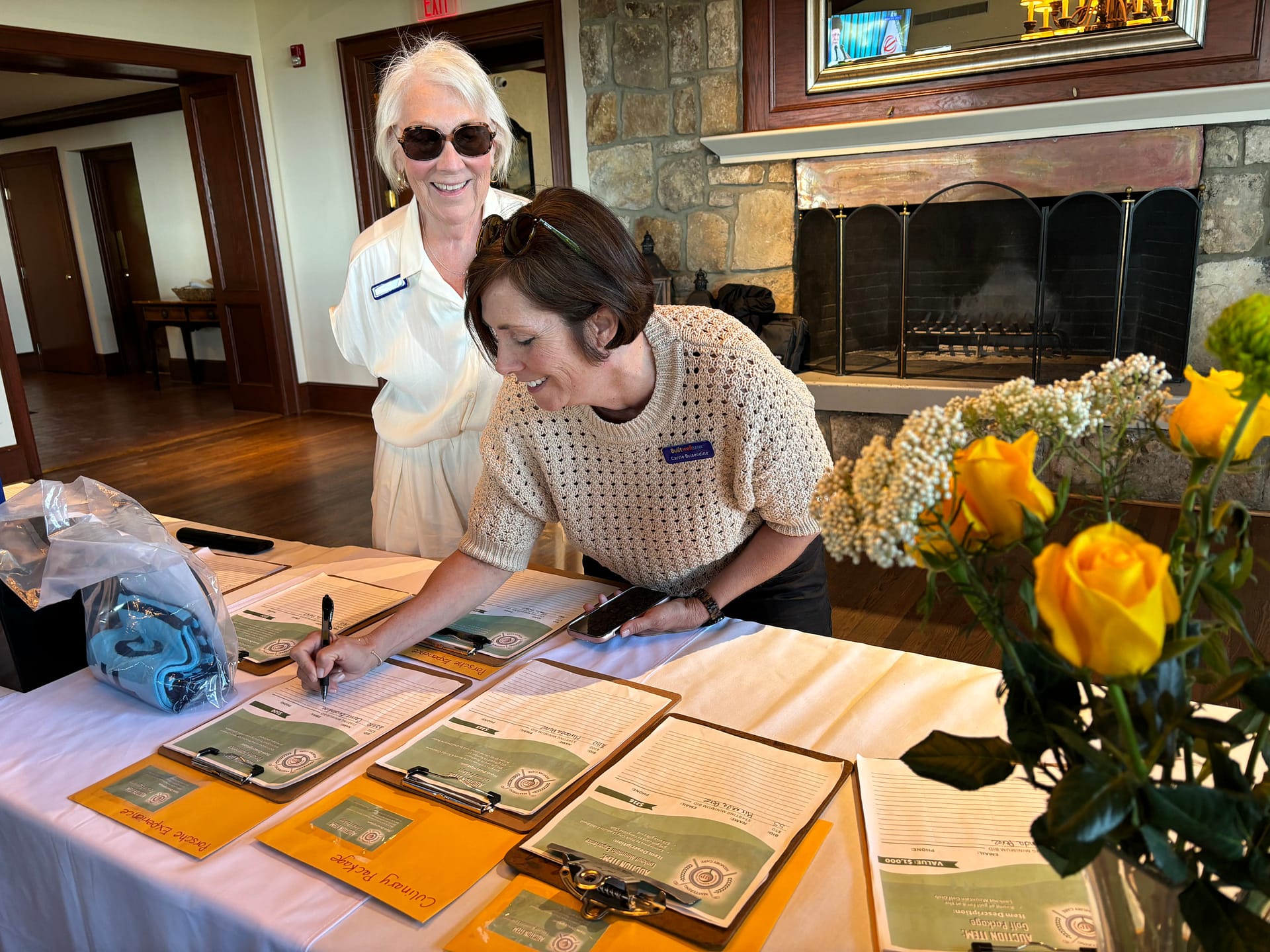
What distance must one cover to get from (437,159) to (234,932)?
1.43 m

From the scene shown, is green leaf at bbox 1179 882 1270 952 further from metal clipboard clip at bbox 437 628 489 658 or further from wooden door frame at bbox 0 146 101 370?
wooden door frame at bbox 0 146 101 370

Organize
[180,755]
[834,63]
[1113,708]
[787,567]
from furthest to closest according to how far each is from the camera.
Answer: [834,63] → [787,567] → [180,755] → [1113,708]

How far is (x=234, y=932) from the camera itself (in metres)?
0.79

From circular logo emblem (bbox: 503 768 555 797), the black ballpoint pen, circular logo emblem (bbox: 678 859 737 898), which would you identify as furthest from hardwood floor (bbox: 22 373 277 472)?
circular logo emblem (bbox: 678 859 737 898)

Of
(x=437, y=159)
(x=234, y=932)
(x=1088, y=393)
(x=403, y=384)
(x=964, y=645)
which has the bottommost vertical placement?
(x=964, y=645)

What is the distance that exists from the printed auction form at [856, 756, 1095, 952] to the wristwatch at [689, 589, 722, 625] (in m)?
0.40

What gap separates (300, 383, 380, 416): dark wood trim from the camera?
20.0ft

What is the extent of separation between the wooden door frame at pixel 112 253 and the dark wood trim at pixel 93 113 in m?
0.28

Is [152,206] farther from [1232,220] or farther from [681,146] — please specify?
[1232,220]

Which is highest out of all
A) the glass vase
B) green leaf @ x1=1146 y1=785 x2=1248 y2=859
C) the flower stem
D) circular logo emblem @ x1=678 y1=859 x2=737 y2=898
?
the flower stem

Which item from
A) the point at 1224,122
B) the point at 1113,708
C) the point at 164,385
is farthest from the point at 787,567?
the point at 164,385

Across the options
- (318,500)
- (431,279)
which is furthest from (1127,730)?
(318,500)

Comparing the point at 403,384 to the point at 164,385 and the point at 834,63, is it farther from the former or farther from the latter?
the point at 164,385

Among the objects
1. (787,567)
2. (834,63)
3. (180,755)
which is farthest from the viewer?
(834,63)
